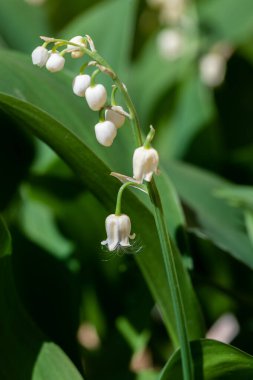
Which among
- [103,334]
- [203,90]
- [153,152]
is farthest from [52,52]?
[203,90]

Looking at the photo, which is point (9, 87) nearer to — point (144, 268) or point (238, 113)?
point (144, 268)

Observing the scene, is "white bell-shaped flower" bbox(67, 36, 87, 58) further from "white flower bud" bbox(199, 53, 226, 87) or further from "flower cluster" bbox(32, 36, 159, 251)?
"white flower bud" bbox(199, 53, 226, 87)

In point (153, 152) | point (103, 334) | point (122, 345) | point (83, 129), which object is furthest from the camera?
point (103, 334)

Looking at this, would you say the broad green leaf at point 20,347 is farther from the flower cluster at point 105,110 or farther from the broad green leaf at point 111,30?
the broad green leaf at point 111,30

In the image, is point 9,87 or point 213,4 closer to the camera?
point 9,87

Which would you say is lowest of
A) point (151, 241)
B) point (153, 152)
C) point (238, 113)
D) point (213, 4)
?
point (238, 113)

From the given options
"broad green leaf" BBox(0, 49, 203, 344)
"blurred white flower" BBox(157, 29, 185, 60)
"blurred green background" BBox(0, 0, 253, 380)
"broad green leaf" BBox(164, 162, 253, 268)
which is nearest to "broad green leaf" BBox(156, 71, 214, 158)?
"blurred green background" BBox(0, 0, 253, 380)

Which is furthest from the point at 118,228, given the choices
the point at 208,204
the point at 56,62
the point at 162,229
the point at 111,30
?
the point at 111,30
